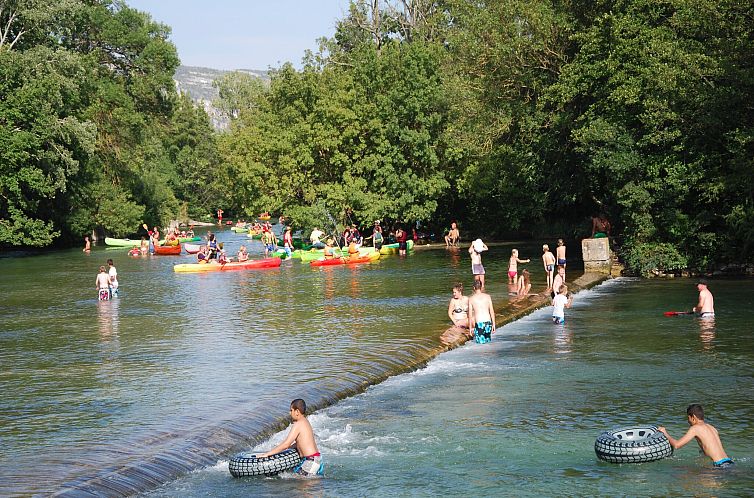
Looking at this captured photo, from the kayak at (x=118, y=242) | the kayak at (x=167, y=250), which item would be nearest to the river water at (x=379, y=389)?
the kayak at (x=167, y=250)

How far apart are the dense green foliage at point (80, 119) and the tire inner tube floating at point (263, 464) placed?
165ft

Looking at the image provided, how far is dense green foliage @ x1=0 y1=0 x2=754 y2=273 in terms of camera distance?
37.6 meters

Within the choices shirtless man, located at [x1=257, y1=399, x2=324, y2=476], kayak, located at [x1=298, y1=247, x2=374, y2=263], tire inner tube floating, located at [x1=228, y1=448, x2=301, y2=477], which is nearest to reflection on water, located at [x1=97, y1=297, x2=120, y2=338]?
tire inner tube floating, located at [x1=228, y1=448, x2=301, y2=477]

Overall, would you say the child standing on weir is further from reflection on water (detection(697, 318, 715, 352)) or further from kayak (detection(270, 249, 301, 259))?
kayak (detection(270, 249, 301, 259))

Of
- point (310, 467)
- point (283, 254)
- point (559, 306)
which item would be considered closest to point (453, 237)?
point (283, 254)

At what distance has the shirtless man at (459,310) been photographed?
26328 mm

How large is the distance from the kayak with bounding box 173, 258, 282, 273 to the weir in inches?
1040

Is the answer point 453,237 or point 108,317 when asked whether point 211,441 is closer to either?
point 108,317

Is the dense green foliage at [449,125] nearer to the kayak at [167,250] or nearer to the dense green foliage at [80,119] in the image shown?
the dense green foliage at [80,119]

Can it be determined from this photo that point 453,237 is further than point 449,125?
Yes

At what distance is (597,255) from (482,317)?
55.5ft

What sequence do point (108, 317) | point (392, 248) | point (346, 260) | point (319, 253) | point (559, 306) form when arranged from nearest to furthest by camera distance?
point (559, 306) < point (108, 317) < point (346, 260) < point (319, 253) < point (392, 248)

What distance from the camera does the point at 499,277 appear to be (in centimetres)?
3953

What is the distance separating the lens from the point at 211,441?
15.9 m
